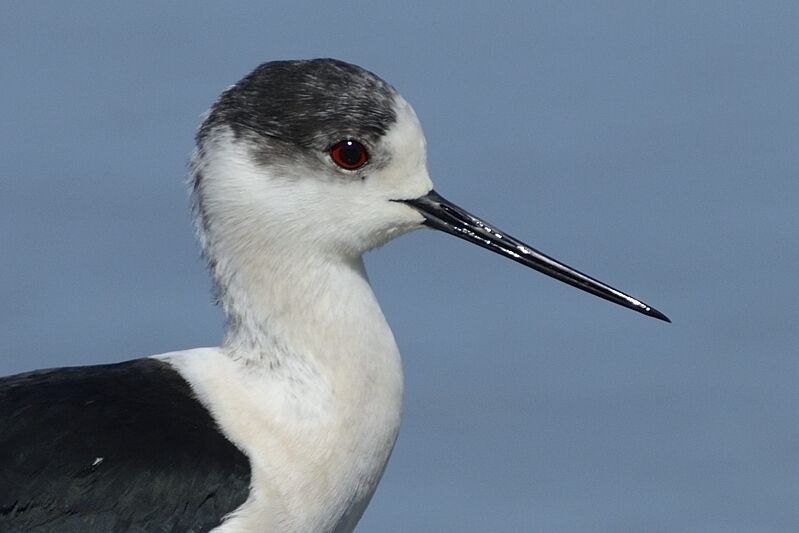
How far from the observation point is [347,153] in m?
5.46

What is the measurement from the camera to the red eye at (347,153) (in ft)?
17.9

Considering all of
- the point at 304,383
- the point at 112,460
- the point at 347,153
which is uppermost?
the point at 347,153

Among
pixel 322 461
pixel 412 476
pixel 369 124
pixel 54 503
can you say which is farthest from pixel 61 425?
pixel 412 476

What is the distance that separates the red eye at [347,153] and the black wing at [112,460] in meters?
0.70

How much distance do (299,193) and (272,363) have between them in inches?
17.8

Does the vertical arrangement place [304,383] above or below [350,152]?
below

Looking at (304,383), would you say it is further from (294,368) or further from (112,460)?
(112,460)

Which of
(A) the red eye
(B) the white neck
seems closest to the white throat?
(B) the white neck

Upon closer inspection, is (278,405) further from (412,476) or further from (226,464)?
(412,476)

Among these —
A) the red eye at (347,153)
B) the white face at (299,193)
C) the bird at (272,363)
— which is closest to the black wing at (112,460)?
the bird at (272,363)

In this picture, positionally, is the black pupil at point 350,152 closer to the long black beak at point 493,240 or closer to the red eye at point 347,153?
the red eye at point 347,153

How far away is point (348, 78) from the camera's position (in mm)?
5500

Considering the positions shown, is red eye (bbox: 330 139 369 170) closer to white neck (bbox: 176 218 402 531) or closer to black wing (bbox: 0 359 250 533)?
white neck (bbox: 176 218 402 531)

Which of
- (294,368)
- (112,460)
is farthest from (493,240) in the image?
(112,460)
